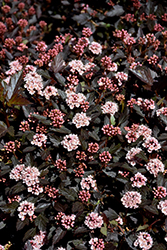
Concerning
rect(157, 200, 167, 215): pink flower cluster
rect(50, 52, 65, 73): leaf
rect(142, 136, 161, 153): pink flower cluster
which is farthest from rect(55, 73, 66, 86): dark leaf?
rect(157, 200, 167, 215): pink flower cluster

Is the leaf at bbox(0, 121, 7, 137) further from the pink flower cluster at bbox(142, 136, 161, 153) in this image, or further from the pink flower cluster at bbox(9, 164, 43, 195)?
the pink flower cluster at bbox(142, 136, 161, 153)

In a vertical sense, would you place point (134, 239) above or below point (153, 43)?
below

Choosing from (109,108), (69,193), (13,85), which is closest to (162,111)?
(109,108)

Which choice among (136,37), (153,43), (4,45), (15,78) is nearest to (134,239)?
(15,78)

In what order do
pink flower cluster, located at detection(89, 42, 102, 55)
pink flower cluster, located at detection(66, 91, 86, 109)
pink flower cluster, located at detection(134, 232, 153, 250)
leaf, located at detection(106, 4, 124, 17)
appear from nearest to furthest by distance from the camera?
1. pink flower cluster, located at detection(134, 232, 153, 250)
2. pink flower cluster, located at detection(66, 91, 86, 109)
3. pink flower cluster, located at detection(89, 42, 102, 55)
4. leaf, located at detection(106, 4, 124, 17)

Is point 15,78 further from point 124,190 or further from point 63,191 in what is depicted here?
point 124,190

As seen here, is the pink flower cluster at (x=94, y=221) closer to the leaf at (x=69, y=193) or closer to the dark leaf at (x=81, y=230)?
the dark leaf at (x=81, y=230)

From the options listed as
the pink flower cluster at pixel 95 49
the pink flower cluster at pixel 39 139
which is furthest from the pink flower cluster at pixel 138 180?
the pink flower cluster at pixel 95 49
